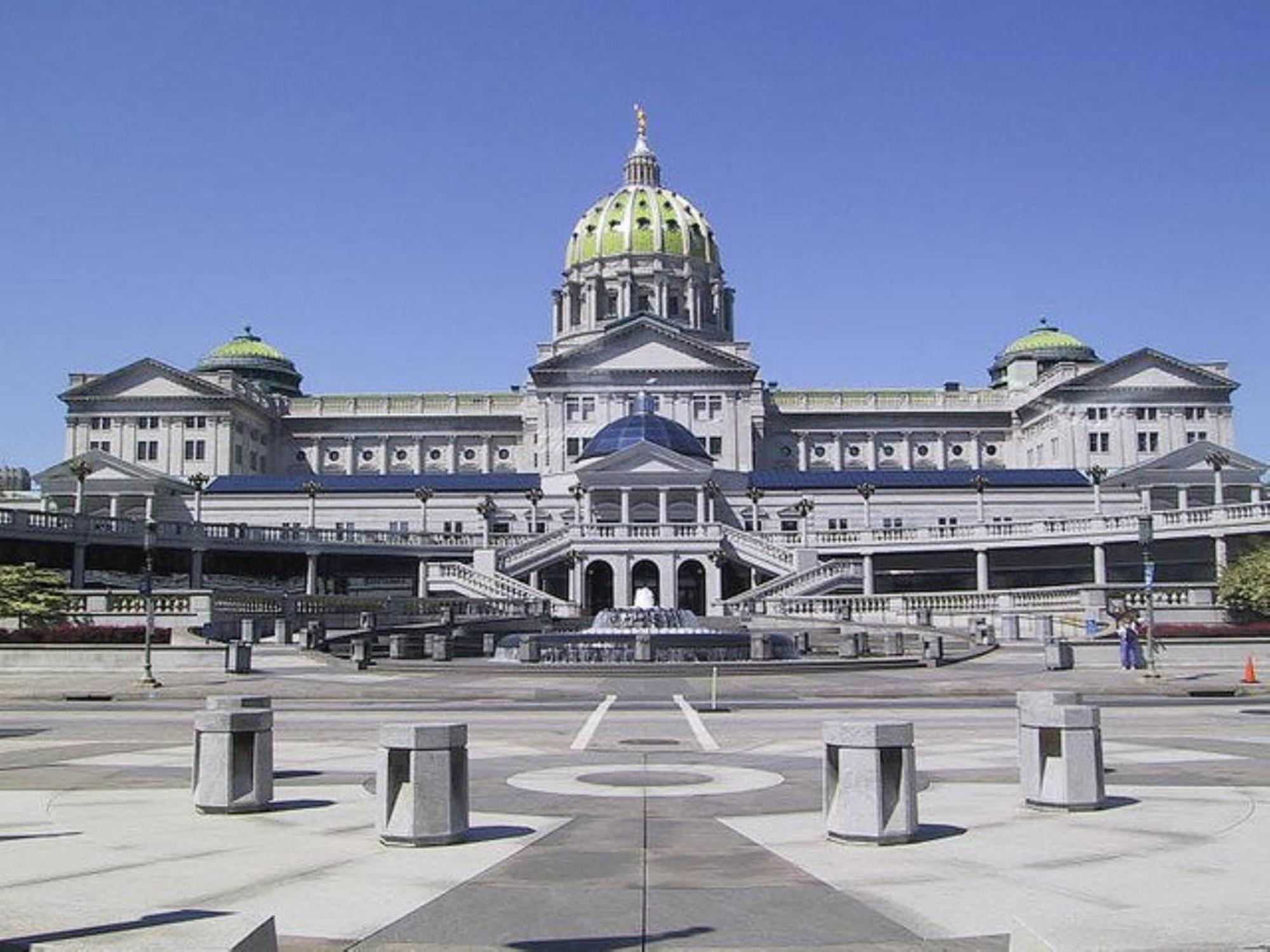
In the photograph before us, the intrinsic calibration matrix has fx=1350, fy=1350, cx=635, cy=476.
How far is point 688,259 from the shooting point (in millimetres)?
188625

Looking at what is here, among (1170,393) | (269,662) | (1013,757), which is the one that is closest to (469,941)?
(1013,757)

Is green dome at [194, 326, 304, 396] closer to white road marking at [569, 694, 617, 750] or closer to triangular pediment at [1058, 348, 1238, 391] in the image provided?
triangular pediment at [1058, 348, 1238, 391]

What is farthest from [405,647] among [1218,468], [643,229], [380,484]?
[643,229]

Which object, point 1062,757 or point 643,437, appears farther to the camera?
point 643,437

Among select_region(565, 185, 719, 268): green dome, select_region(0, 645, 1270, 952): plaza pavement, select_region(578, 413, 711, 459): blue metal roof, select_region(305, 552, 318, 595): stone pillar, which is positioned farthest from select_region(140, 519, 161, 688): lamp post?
select_region(565, 185, 719, 268): green dome

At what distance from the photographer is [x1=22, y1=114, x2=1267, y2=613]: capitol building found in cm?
10662

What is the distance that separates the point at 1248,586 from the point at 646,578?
195ft

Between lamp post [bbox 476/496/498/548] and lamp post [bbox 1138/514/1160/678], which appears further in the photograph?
lamp post [bbox 476/496/498/548]

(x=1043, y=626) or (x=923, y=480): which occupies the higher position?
(x=923, y=480)

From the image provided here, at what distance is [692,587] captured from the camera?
11262 centimetres

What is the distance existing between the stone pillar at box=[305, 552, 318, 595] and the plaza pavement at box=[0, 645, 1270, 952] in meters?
80.3

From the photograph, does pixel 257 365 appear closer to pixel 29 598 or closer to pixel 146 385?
pixel 146 385

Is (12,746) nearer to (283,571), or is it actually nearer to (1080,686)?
(1080,686)

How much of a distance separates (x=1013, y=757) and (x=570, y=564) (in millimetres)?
87280
